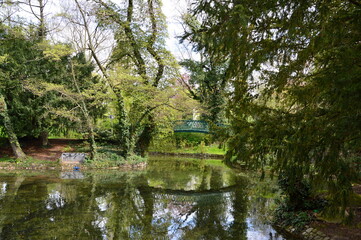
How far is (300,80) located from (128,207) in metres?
5.52

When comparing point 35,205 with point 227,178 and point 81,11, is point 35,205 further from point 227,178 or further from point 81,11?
point 81,11

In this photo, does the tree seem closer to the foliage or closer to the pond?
the pond

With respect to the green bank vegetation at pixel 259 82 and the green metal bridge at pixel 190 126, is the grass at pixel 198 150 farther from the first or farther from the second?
the green bank vegetation at pixel 259 82

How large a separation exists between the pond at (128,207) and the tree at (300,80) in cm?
250

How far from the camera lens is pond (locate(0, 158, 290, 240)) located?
18.7 ft

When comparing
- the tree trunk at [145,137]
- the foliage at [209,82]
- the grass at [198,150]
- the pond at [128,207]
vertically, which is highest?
the foliage at [209,82]

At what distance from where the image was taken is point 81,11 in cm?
1402

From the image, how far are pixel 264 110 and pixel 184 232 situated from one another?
3127mm

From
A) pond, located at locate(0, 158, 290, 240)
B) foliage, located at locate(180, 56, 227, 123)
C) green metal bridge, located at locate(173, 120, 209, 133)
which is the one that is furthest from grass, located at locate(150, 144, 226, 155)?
pond, located at locate(0, 158, 290, 240)

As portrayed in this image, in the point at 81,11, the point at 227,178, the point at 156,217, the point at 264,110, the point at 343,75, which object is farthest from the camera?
the point at 81,11

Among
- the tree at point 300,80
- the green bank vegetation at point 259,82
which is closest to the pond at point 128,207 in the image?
the green bank vegetation at point 259,82

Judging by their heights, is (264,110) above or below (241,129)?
above

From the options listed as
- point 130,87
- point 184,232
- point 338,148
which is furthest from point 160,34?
point 338,148

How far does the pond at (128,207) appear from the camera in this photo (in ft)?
18.7
